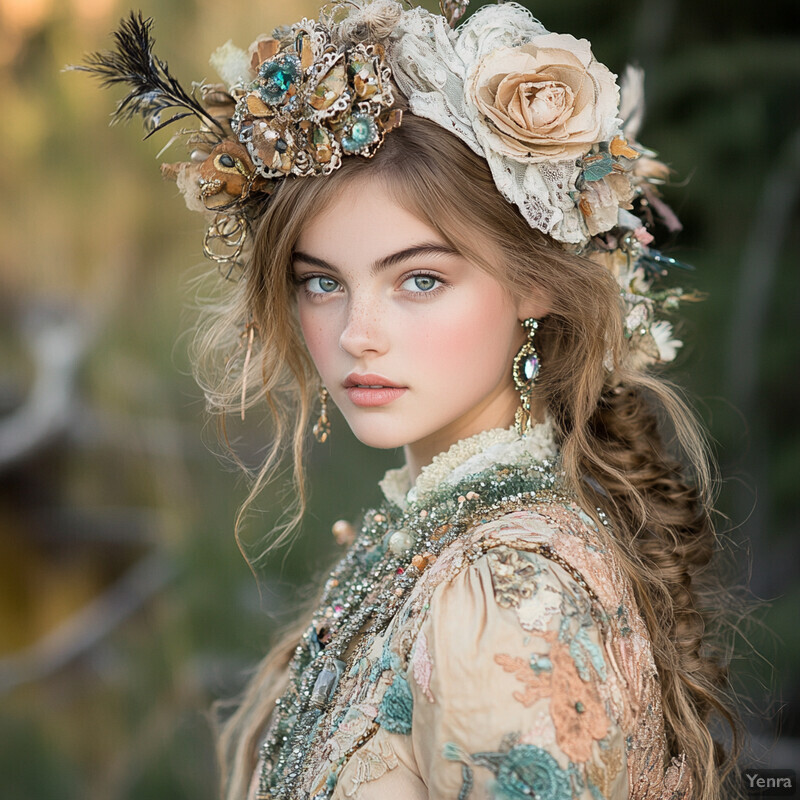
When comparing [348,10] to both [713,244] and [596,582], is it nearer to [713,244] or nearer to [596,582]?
[596,582]

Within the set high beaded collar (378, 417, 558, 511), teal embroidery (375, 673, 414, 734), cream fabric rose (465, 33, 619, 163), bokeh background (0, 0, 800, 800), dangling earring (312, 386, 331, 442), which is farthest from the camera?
bokeh background (0, 0, 800, 800)

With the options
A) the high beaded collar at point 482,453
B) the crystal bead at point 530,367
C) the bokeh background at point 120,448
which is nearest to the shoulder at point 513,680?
the high beaded collar at point 482,453

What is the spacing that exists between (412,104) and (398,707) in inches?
30.9

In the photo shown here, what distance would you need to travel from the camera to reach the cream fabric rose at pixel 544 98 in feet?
3.96

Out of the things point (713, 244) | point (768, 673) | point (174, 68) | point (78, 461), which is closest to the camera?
point (768, 673)

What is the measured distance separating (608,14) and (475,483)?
7.05 feet

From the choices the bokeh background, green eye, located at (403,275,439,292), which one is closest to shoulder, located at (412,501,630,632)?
green eye, located at (403,275,439,292)

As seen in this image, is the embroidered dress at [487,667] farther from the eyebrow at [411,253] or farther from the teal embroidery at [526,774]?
the eyebrow at [411,253]

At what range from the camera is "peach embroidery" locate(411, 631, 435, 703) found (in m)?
1.00

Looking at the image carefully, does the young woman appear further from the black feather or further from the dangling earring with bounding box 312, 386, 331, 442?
the dangling earring with bounding box 312, 386, 331, 442

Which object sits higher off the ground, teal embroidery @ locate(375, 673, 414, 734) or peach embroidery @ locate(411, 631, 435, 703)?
peach embroidery @ locate(411, 631, 435, 703)

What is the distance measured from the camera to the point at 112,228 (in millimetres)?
3238

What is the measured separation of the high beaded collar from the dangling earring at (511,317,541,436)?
0.05 ft

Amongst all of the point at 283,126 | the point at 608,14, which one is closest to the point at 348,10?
the point at 283,126
